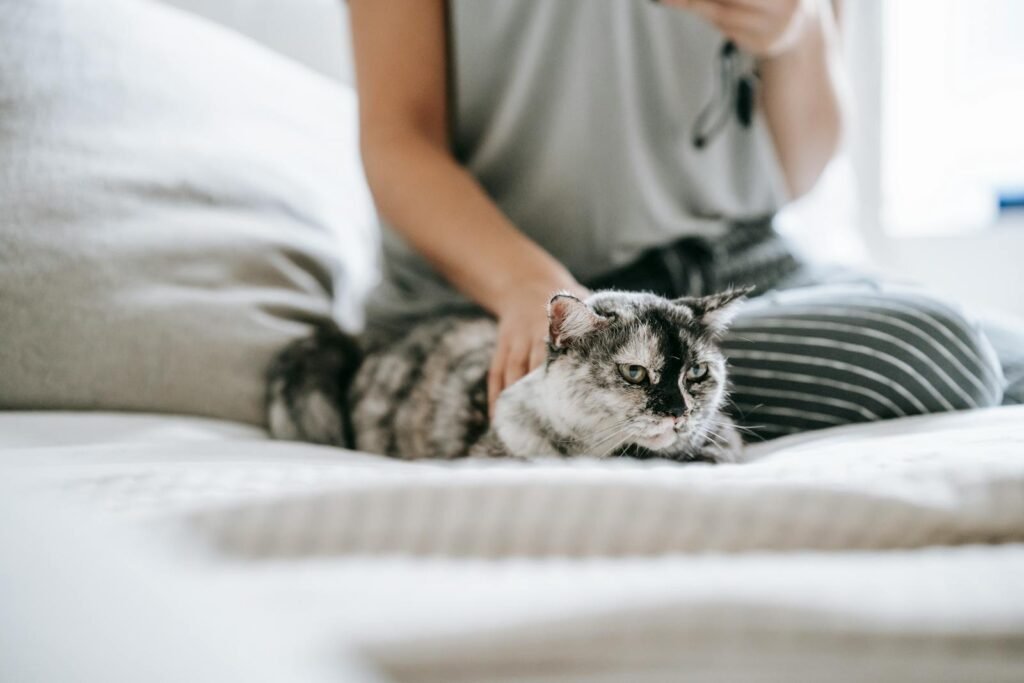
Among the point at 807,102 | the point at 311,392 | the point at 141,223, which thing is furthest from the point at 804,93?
the point at 141,223

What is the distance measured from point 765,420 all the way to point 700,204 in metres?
0.37

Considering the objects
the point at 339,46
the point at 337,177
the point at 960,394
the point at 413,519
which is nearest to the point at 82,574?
the point at 413,519

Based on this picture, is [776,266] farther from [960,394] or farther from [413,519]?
[413,519]

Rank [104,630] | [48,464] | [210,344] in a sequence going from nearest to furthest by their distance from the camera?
1. [104,630]
2. [48,464]
3. [210,344]

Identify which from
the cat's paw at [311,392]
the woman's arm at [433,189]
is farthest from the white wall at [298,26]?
the cat's paw at [311,392]

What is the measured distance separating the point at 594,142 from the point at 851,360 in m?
0.46

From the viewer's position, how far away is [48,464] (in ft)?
1.80

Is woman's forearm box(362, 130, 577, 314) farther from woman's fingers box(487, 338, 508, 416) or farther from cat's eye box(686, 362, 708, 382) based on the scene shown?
cat's eye box(686, 362, 708, 382)

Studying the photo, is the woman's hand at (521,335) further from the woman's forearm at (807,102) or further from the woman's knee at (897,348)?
the woman's forearm at (807,102)

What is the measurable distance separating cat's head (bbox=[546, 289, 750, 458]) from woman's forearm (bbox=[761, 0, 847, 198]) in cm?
49

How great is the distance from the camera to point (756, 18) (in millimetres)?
761

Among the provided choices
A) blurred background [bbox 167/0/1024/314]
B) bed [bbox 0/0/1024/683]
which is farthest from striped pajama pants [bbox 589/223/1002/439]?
blurred background [bbox 167/0/1024/314]

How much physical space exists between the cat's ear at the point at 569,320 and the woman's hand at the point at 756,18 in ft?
1.20

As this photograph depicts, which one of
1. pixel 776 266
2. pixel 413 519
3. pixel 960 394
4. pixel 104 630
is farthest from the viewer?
pixel 776 266
